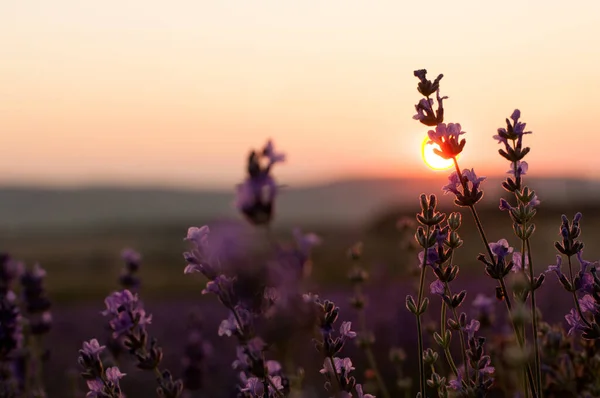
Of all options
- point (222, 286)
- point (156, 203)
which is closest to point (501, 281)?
point (222, 286)

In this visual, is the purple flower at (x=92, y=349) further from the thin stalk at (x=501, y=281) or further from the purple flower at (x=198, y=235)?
the thin stalk at (x=501, y=281)

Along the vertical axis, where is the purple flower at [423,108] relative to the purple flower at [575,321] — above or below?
above

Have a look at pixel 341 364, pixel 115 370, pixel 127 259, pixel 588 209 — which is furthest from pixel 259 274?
pixel 588 209

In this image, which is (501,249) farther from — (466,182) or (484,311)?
(484,311)

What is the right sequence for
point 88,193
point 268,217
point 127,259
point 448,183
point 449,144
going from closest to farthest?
point 268,217, point 449,144, point 448,183, point 127,259, point 88,193

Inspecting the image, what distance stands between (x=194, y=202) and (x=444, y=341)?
544ft

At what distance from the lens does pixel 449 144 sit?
244 cm

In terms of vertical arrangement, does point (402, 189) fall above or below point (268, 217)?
below

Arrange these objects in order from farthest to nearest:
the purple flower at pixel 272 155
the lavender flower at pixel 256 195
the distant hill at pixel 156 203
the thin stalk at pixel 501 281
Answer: the distant hill at pixel 156 203, the thin stalk at pixel 501 281, the purple flower at pixel 272 155, the lavender flower at pixel 256 195

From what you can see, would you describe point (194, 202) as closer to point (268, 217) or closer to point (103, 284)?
point (103, 284)

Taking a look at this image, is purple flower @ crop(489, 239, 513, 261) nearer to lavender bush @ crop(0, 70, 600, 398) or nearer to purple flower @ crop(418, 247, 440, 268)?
lavender bush @ crop(0, 70, 600, 398)

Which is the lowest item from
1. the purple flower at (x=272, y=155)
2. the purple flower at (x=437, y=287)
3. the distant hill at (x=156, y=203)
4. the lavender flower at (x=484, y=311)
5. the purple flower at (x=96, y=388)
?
the distant hill at (x=156, y=203)

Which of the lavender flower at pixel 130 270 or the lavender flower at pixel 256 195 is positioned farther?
the lavender flower at pixel 130 270

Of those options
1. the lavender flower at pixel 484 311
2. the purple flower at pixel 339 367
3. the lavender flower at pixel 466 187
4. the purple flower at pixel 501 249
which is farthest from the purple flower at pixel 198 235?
the lavender flower at pixel 484 311
